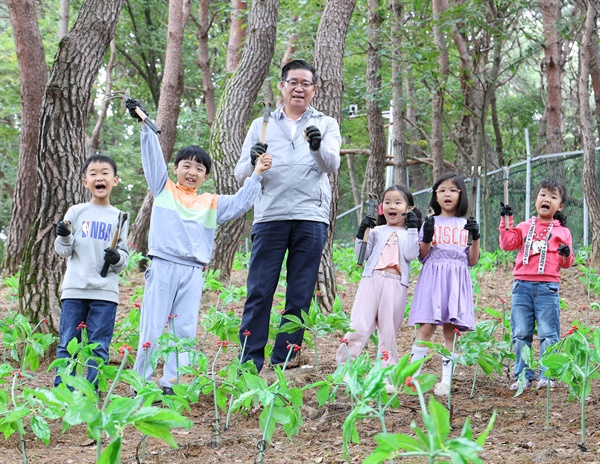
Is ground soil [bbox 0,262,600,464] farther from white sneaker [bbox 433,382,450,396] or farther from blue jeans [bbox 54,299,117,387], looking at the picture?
blue jeans [bbox 54,299,117,387]

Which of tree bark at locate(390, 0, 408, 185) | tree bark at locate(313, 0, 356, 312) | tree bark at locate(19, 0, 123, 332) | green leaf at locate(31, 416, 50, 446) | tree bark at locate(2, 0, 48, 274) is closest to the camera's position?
green leaf at locate(31, 416, 50, 446)

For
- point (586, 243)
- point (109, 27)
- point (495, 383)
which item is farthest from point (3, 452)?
point (586, 243)

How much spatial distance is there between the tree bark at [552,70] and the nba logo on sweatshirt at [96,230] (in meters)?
9.89

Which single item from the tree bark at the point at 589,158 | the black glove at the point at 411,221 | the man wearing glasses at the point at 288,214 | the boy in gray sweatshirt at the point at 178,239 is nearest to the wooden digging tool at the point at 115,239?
the boy in gray sweatshirt at the point at 178,239

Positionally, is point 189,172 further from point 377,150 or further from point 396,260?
point 377,150

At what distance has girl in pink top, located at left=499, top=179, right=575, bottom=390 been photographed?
4.43 meters

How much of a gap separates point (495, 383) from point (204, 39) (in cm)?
1046

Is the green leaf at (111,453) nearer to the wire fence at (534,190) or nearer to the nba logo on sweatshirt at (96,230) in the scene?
the nba logo on sweatshirt at (96,230)

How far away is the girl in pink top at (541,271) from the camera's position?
175 inches

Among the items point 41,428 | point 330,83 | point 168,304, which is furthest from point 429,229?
point 41,428

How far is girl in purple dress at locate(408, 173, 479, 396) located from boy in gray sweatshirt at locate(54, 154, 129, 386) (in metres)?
1.81

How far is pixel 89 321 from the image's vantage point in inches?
157

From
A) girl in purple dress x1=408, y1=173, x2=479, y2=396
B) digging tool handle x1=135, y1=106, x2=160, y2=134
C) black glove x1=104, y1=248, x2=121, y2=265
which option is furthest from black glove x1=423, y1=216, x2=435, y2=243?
black glove x1=104, y1=248, x2=121, y2=265

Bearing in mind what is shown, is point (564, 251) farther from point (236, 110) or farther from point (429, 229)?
point (236, 110)
